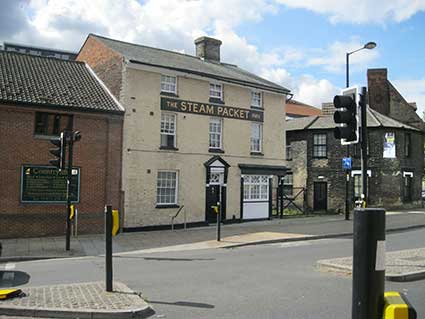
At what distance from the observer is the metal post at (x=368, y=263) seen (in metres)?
2.85

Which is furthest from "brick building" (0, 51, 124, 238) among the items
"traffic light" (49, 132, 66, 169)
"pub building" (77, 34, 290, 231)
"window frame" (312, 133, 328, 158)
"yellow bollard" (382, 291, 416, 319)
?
"yellow bollard" (382, 291, 416, 319)

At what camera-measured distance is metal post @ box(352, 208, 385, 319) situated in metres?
2.85

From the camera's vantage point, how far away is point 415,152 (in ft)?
107

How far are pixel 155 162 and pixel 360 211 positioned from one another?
19.3 meters

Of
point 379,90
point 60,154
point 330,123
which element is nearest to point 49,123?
point 60,154

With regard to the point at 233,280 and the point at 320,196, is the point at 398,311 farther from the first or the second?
the point at 320,196

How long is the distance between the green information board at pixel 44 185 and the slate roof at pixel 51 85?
8.83 ft

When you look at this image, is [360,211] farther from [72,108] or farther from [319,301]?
[72,108]

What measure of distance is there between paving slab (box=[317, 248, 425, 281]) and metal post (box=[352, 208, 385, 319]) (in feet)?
22.6

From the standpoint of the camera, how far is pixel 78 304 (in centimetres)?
695

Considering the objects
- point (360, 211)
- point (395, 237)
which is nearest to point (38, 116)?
point (395, 237)

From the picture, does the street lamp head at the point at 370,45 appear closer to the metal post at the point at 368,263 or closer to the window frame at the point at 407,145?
the window frame at the point at 407,145

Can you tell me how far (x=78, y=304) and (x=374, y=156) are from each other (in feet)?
89.5

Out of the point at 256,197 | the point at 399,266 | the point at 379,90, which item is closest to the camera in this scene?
the point at 399,266
